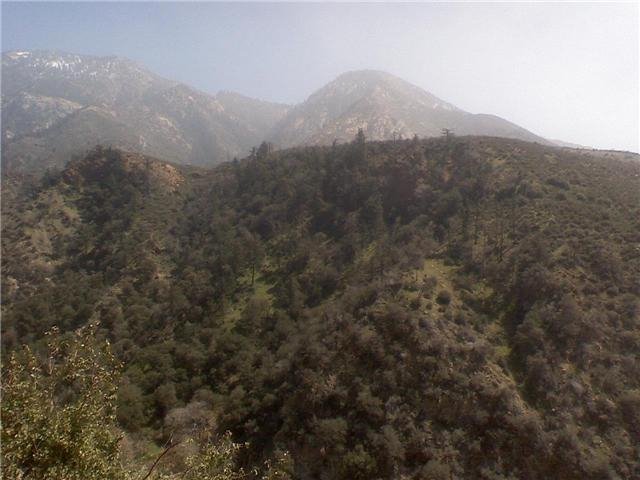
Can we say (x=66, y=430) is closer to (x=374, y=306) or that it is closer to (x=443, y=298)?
(x=374, y=306)

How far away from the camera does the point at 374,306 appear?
4497cm

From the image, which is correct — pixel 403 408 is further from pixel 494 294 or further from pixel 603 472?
pixel 494 294

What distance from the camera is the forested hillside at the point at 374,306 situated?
33.0m

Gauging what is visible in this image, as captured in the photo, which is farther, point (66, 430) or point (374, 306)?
point (374, 306)

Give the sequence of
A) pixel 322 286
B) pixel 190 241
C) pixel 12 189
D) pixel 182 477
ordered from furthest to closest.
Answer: pixel 12 189
pixel 190 241
pixel 322 286
pixel 182 477

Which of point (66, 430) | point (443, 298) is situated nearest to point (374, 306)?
point (443, 298)

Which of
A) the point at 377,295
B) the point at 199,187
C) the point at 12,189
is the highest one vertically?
the point at 377,295

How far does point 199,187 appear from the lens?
105000 mm

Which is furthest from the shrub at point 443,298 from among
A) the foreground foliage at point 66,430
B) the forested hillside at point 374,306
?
the foreground foliage at point 66,430

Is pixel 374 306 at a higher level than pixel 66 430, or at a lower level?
lower

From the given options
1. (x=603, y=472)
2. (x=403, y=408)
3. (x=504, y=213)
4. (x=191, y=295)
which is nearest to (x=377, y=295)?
(x=403, y=408)

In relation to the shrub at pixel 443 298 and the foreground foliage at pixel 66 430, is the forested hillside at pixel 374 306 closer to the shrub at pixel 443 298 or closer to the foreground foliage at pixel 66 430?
the shrub at pixel 443 298

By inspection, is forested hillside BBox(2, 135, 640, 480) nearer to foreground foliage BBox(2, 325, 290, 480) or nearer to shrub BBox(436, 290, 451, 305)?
shrub BBox(436, 290, 451, 305)

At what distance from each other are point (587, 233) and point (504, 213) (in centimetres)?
1295
